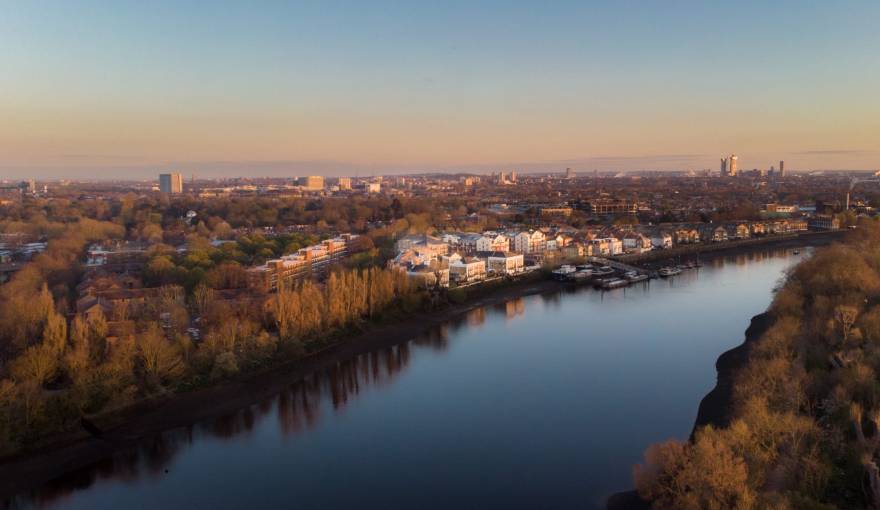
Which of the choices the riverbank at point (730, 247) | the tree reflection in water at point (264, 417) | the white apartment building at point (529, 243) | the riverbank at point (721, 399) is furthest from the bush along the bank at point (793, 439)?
the riverbank at point (730, 247)

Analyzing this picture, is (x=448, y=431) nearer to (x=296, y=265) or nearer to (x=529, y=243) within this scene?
(x=296, y=265)

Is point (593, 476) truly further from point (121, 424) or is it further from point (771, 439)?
point (121, 424)

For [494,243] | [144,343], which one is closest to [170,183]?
[494,243]

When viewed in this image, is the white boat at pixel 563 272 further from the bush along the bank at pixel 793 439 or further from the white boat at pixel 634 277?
the bush along the bank at pixel 793 439

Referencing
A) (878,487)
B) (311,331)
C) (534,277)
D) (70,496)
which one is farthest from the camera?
(534,277)

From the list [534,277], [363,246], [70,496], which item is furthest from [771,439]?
[363,246]

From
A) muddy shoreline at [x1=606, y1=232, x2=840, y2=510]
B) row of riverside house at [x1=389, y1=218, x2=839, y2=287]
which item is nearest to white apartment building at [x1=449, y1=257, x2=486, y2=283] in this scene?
row of riverside house at [x1=389, y1=218, x2=839, y2=287]

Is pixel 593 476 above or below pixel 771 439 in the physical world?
below
